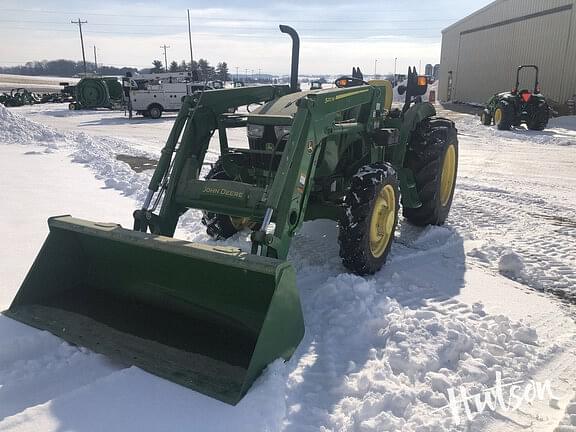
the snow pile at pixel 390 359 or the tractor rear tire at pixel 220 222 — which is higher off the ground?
the tractor rear tire at pixel 220 222

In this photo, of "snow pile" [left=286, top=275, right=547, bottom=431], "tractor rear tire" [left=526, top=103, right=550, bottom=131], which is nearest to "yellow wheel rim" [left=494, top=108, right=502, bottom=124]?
"tractor rear tire" [left=526, top=103, right=550, bottom=131]

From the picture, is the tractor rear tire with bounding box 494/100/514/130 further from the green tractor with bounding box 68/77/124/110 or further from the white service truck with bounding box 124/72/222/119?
the green tractor with bounding box 68/77/124/110

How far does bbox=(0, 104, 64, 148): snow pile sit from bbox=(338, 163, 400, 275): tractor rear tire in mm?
9949

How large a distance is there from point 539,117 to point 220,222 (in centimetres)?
1507

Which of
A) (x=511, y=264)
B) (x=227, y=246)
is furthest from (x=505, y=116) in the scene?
(x=227, y=246)

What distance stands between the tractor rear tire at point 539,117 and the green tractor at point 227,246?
44.3ft

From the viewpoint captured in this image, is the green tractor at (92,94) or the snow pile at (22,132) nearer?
the snow pile at (22,132)

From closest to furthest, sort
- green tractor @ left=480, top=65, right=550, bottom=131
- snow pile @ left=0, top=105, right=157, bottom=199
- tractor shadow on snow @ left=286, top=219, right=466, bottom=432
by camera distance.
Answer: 1. tractor shadow on snow @ left=286, top=219, right=466, bottom=432
2. snow pile @ left=0, top=105, right=157, bottom=199
3. green tractor @ left=480, top=65, right=550, bottom=131

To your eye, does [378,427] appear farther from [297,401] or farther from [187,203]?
[187,203]

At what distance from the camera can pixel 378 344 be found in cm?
330

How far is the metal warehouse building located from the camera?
22938 millimetres

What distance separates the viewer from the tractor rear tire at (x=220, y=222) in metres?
4.99

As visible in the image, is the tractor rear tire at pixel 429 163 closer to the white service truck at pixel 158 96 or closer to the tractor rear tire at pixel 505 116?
the tractor rear tire at pixel 505 116

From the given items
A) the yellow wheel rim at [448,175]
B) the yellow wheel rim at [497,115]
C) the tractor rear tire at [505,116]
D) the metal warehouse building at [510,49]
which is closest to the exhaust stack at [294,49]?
the yellow wheel rim at [448,175]
